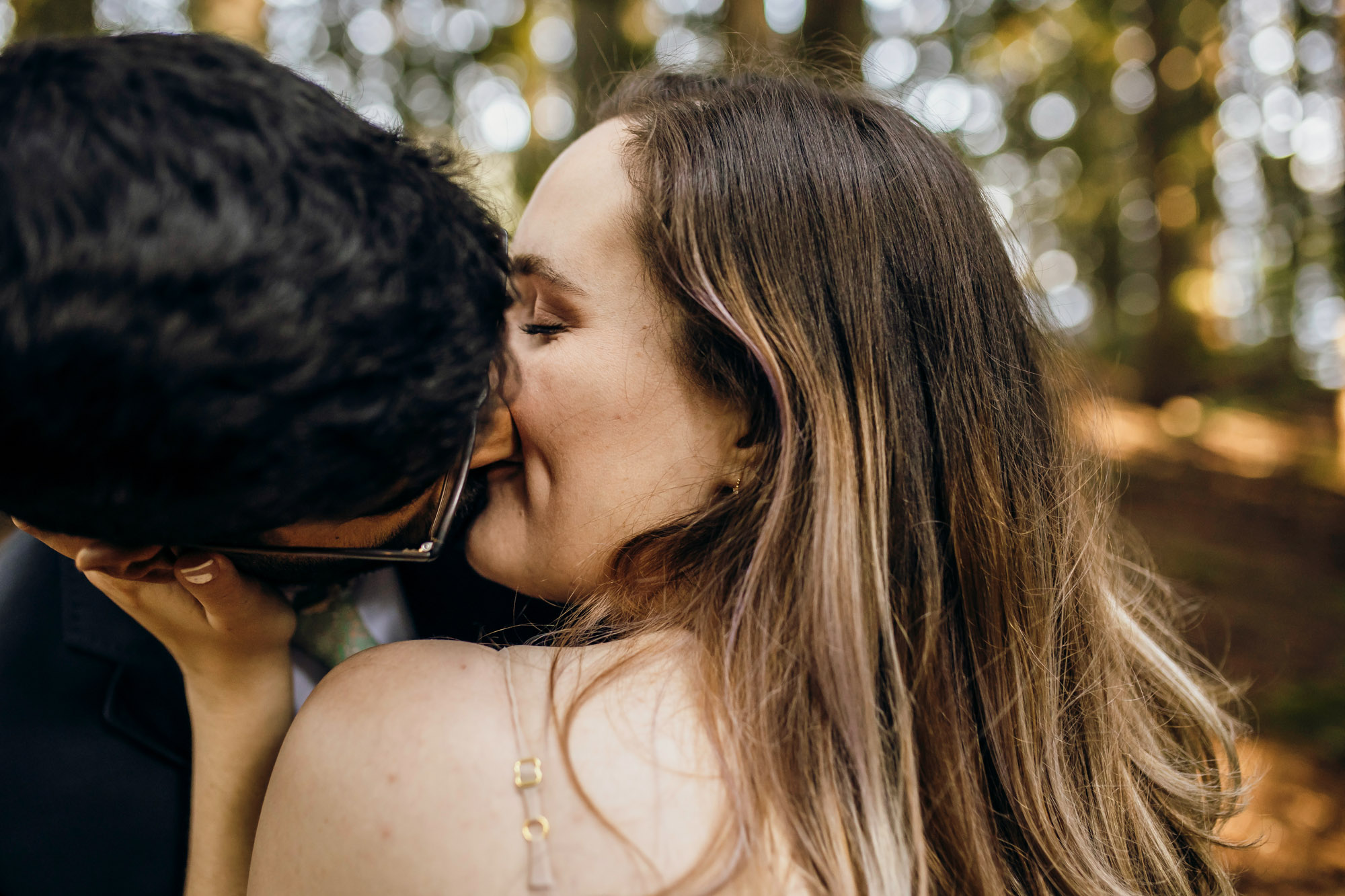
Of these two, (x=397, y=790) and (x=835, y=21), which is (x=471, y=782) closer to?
(x=397, y=790)

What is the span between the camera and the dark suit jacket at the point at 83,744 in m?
1.60

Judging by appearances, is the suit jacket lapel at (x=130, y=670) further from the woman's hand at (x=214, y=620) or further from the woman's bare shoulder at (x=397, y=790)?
the woman's bare shoulder at (x=397, y=790)

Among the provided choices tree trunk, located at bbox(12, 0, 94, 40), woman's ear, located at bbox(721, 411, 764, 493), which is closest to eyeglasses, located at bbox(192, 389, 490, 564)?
woman's ear, located at bbox(721, 411, 764, 493)

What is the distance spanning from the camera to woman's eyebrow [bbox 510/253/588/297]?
1.60 meters

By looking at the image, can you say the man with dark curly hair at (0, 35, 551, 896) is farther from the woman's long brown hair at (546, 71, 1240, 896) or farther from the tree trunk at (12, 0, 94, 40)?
the tree trunk at (12, 0, 94, 40)

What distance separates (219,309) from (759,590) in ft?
3.17

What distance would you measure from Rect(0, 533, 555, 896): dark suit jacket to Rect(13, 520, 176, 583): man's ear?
398mm

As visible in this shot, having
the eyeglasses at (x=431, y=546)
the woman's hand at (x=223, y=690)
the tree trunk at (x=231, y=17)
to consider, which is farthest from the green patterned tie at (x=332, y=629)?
the tree trunk at (x=231, y=17)

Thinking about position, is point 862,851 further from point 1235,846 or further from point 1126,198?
point 1126,198

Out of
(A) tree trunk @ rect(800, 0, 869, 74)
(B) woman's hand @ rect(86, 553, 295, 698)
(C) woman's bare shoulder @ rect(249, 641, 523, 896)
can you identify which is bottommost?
(B) woman's hand @ rect(86, 553, 295, 698)

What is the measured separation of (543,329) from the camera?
1.65 meters

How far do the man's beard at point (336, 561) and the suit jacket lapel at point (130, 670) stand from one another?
37cm

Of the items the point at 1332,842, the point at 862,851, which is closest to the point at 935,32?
the point at 1332,842

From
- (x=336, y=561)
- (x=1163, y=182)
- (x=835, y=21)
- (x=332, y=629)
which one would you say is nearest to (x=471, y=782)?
(x=336, y=561)
